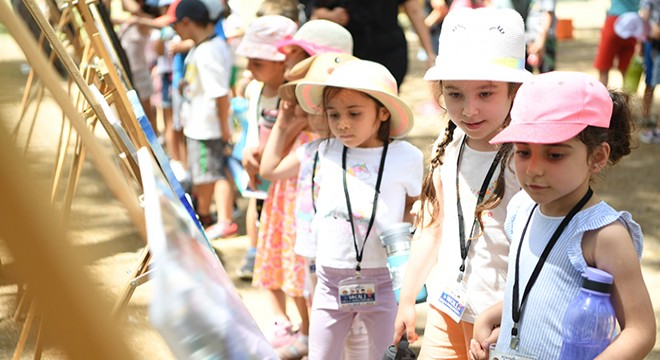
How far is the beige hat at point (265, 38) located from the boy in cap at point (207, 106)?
121 cm

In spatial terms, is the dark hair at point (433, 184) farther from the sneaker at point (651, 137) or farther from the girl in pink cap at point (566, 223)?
the sneaker at point (651, 137)

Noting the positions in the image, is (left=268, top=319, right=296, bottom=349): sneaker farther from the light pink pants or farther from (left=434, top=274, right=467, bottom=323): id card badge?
(left=434, top=274, right=467, bottom=323): id card badge

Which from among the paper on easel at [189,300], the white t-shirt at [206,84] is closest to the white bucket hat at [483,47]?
the paper on easel at [189,300]

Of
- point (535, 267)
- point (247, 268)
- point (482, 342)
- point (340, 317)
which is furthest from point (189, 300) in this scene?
point (247, 268)

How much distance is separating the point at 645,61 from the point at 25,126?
5.68 m

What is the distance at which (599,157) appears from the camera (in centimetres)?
233

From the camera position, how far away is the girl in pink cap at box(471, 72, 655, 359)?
7.11ft

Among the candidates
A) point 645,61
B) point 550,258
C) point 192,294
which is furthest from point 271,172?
point 645,61

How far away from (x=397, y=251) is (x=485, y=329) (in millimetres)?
719

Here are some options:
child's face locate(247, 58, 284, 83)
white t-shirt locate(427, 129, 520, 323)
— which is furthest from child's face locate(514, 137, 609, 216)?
child's face locate(247, 58, 284, 83)

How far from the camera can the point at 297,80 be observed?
411 centimetres

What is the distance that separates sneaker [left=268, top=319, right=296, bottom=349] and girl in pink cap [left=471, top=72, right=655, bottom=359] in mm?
2252

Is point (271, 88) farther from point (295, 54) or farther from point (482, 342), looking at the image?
point (482, 342)

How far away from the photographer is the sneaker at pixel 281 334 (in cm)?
457
